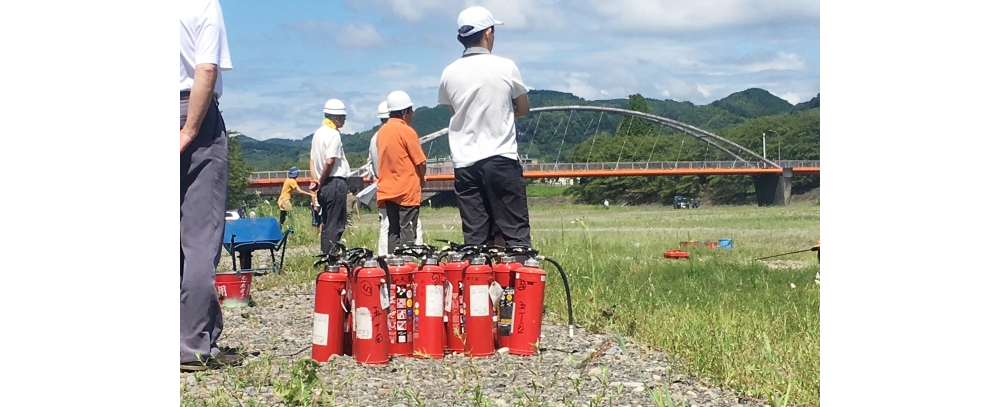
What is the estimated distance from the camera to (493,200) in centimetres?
574

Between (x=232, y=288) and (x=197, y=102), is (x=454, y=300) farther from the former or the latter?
(x=232, y=288)

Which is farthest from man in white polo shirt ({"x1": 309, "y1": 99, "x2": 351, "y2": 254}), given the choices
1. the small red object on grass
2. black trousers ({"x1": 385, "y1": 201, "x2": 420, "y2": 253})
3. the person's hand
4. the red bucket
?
the person's hand

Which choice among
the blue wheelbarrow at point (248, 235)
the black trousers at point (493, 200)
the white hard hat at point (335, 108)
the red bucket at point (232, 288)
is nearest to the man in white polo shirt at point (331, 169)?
the white hard hat at point (335, 108)

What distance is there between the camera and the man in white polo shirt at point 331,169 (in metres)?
9.74

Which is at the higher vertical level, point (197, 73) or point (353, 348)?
point (197, 73)

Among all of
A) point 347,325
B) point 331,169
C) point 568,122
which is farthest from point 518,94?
point 568,122

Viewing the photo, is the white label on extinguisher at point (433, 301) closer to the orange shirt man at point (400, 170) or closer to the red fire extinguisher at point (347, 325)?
the red fire extinguisher at point (347, 325)

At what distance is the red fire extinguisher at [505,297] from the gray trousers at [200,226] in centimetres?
130

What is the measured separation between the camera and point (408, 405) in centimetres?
363

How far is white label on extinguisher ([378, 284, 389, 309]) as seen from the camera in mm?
4508

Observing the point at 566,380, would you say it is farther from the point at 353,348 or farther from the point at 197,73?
the point at 197,73

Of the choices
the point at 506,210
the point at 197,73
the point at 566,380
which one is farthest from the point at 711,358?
the point at 197,73

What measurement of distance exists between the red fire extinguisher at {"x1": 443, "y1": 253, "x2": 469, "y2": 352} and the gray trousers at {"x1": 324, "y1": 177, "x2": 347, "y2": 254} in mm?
5116

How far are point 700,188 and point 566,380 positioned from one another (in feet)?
275
